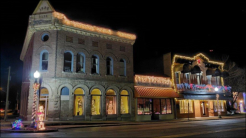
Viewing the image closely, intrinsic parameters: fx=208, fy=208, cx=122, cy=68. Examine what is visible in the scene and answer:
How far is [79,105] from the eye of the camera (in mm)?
21984

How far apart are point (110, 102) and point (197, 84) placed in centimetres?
1502

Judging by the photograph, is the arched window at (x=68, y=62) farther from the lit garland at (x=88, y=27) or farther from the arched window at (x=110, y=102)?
the arched window at (x=110, y=102)

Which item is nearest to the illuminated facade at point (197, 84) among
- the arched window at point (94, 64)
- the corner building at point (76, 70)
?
the corner building at point (76, 70)

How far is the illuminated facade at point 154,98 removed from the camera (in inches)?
1008

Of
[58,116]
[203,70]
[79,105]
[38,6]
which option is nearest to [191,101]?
[203,70]

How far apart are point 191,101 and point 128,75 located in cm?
1141

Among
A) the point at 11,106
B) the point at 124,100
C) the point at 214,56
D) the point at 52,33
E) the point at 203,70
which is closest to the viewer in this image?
the point at 52,33

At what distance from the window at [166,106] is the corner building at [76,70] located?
4.89 m

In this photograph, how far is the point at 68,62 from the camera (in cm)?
2212

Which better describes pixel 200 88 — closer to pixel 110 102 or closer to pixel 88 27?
pixel 110 102

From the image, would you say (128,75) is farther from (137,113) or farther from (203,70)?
(203,70)

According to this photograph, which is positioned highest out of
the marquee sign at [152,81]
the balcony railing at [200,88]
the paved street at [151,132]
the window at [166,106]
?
the marquee sign at [152,81]

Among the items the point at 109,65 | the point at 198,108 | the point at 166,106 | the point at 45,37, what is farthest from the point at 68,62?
the point at 198,108

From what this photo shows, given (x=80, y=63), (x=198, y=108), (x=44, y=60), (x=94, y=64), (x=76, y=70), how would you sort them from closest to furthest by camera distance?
(x=44, y=60) → (x=76, y=70) → (x=80, y=63) → (x=94, y=64) → (x=198, y=108)
